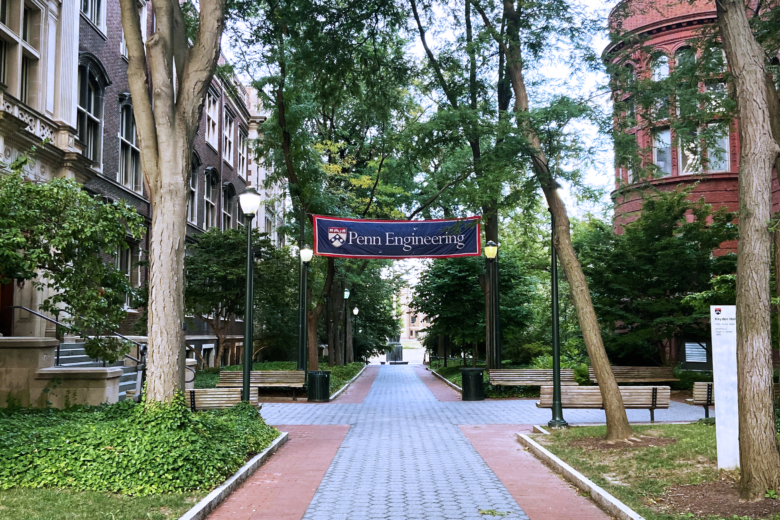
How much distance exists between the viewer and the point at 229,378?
21.1 m

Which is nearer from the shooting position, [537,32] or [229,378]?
[537,32]

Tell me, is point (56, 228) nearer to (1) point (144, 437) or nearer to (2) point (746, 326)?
(1) point (144, 437)

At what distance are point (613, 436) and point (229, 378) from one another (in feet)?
41.7

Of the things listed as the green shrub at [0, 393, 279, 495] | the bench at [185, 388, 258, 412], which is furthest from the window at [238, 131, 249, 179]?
the green shrub at [0, 393, 279, 495]

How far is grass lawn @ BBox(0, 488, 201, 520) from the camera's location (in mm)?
6793

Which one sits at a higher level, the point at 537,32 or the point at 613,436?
the point at 537,32

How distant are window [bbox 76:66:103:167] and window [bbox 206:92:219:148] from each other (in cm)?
1377

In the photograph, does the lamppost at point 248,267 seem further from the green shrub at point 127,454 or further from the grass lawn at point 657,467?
the grass lawn at point 657,467

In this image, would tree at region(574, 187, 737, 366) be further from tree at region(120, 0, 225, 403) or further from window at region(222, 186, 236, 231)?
window at region(222, 186, 236, 231)

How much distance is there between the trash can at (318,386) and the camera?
2130 centimetres

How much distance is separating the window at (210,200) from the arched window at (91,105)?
44.1 ft

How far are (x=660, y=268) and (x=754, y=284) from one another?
16.0 m

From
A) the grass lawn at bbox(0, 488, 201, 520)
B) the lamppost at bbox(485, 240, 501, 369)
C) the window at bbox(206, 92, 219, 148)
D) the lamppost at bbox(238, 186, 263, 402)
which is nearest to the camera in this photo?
the grass lawn at bbox(0, 488, 201, 520)

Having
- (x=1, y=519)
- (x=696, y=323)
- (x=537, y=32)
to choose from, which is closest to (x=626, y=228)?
(x=696, y=323)
